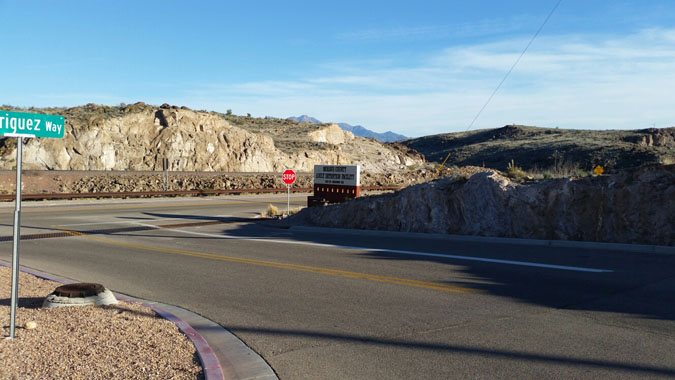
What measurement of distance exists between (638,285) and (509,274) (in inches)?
79.3

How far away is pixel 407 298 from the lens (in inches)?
319

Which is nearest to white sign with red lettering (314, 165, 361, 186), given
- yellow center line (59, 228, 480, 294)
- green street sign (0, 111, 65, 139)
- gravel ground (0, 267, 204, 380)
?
yellow center line (59, 228, 480, 294)

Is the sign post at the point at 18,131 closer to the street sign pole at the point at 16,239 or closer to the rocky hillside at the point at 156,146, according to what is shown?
the street sign pole at the point at 16,239

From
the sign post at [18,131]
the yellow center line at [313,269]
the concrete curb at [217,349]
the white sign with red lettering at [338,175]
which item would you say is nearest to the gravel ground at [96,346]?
the concrete curb at [217,349]

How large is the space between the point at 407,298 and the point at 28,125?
5.25 metres

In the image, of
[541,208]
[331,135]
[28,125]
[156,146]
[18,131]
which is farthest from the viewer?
[331,135]

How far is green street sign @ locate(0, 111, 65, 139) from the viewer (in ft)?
18.5

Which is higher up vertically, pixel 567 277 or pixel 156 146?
pixel 156 146

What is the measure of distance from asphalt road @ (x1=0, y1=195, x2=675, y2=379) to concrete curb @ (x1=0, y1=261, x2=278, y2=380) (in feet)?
0.57

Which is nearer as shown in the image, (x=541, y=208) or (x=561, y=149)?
(x=541, y=208)

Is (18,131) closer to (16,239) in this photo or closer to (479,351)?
(16,239)

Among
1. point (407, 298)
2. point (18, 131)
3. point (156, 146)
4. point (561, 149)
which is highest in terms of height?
point (561, 149)

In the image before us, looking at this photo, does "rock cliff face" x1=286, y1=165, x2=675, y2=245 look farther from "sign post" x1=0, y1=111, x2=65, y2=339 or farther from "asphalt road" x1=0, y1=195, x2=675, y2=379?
"sign post" x1=0, y1=111, x2=65, y2=339

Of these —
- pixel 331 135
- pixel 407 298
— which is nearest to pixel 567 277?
pixel 407 298
